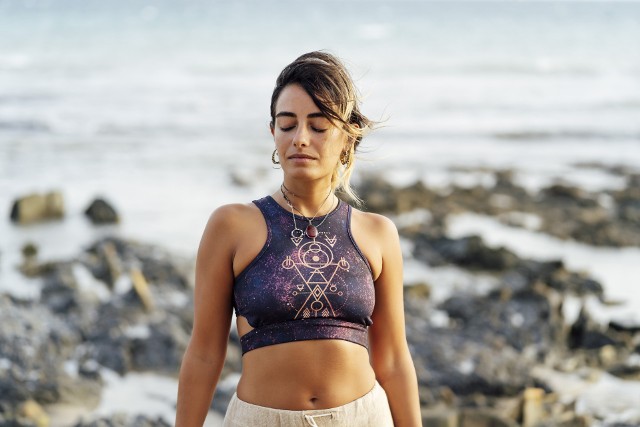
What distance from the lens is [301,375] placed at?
2.75 m

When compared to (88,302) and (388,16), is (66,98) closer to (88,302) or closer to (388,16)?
(88,302)

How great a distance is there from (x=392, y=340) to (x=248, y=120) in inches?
897

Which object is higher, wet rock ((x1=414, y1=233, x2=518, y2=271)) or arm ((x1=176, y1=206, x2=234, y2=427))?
arm ((x1=176, y1=206, x2=234, y2=427))

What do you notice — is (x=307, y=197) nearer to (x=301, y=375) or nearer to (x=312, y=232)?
(x=312, y=232)

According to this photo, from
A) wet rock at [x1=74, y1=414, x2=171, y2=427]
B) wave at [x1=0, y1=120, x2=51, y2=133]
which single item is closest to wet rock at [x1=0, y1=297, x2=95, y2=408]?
wet rock at [x1=74, y1=414, x2=171, y2=427]

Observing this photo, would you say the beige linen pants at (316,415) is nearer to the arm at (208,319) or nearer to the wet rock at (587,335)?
the arm at (208,319)

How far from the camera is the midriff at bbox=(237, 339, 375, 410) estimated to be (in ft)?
9.02

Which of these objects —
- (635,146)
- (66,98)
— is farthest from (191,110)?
(635,146)

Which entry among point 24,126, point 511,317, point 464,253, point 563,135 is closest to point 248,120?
point 24,126

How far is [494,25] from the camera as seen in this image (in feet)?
254

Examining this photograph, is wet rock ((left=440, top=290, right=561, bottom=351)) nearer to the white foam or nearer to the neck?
the white foam

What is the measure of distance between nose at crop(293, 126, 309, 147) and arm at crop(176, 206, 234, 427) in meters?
0.27

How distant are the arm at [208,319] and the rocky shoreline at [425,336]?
12.1ft

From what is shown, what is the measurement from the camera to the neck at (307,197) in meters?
2.89
